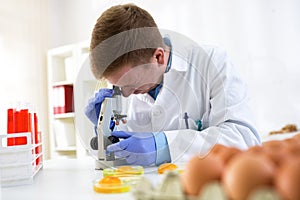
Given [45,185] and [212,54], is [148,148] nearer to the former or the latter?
[45,185]

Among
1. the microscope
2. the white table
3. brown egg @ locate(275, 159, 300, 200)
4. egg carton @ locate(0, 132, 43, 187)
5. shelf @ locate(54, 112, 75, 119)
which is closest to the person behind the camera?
brown egg @ locate(275, 159, 300, 200)

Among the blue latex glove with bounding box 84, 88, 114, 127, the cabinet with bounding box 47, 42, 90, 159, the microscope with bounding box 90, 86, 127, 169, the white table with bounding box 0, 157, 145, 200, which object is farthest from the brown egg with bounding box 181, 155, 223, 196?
the cabinet with bounding box 47, 42, 90, 159

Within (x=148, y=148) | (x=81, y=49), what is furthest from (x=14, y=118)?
(x=81, y=49)

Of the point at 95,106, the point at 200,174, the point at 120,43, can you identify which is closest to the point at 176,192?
the point at 200,174

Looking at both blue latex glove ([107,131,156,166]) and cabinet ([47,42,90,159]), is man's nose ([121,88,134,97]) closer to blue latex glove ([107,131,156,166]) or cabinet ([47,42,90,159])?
blue latex glove ([107,131,156,166])

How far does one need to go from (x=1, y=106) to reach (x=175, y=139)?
205 centimetres

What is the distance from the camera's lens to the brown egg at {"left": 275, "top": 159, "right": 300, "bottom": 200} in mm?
276

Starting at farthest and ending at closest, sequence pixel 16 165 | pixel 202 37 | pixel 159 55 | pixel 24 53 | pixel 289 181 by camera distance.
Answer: pixel 24 53 < pixel 202 37 < pixel 159 55 < pixel 16 165 < pixel 289 181

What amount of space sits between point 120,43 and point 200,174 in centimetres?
68

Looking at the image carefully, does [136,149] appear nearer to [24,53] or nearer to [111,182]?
[111,182]

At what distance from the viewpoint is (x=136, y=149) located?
0.95 m

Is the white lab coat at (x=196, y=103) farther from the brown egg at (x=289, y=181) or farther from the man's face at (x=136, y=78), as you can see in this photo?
the brown egg at (x=289, y=181)

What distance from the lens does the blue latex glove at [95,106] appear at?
1058 mm

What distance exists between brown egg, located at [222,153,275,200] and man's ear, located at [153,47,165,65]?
766 millimetres
